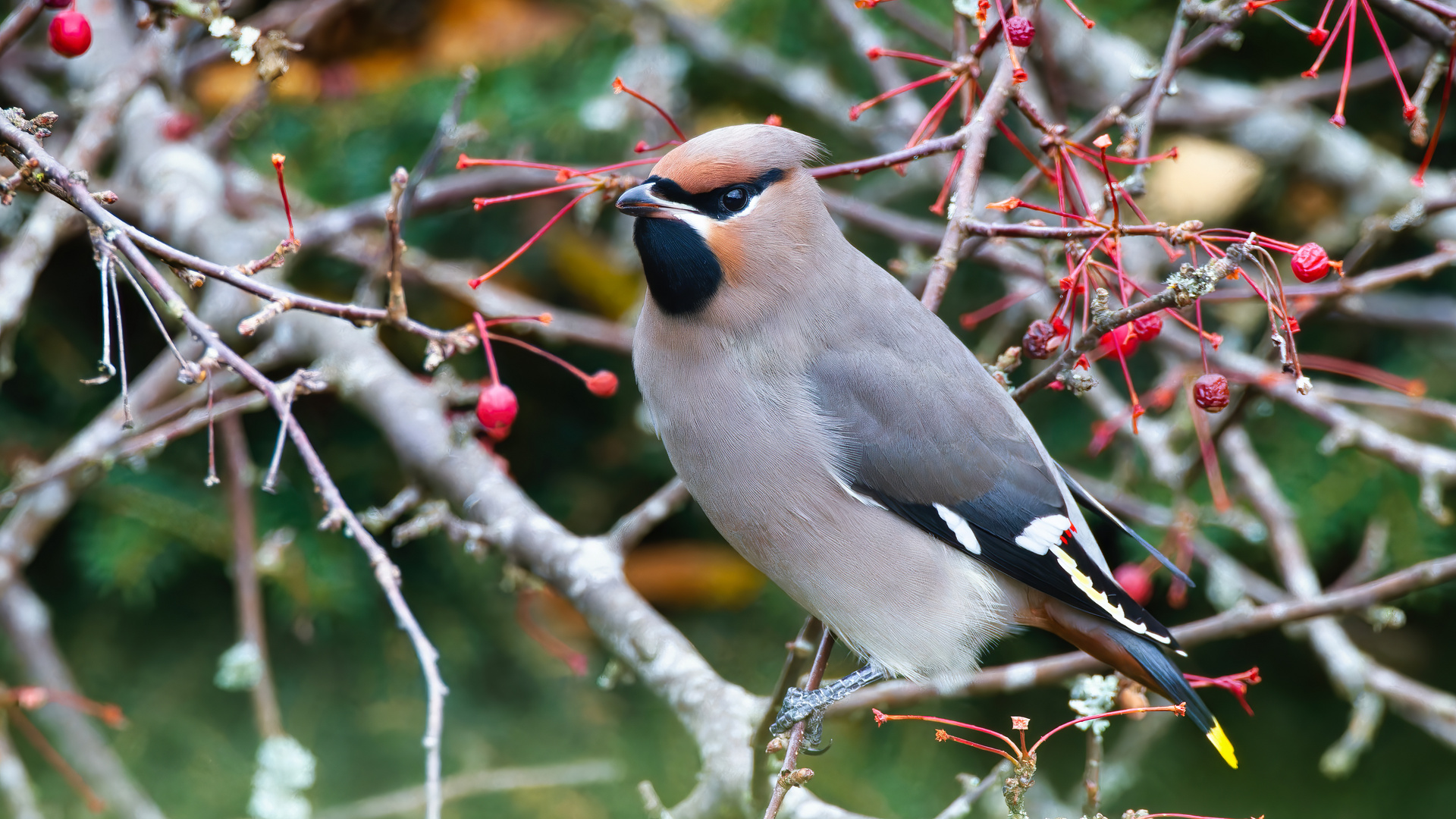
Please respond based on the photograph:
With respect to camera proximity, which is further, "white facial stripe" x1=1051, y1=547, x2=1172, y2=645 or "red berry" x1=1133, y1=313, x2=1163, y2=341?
"white facial stripe" x1=1051, y1=547, x2=1172, y2=645

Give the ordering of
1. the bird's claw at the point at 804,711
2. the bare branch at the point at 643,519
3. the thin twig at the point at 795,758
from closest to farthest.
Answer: the thin twig at the point at 795,758, the bird's claw at the point at 804,711, the bare branch at the point at 643,519

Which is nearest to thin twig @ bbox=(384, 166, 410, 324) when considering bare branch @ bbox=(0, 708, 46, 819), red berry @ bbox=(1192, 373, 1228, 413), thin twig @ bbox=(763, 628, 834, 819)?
thin twig @ bbox=(763, 628, 834, 819)

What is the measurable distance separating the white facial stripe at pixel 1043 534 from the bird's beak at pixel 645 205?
88 centimetres

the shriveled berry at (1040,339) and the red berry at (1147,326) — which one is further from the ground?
the red berry at (1147,326)

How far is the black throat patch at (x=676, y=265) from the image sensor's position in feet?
7.10

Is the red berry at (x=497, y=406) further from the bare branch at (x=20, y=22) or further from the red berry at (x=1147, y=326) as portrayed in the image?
the red berry at (x=1147, y=326)

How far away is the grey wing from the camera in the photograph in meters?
2.27

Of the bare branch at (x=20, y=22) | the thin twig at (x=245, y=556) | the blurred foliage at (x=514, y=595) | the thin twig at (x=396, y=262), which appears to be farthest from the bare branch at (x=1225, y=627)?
the bare branch at (x=20, y=22)

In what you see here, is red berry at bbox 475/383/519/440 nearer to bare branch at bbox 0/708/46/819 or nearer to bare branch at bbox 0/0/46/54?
bare branch at bbox 0/0/46/54

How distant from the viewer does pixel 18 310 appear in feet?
7.90

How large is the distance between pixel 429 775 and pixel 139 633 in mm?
2406

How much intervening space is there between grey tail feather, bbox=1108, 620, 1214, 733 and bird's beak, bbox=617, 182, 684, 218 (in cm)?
111

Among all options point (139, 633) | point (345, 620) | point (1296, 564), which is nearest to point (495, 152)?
point (345, 620)

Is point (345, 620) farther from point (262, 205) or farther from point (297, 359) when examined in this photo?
point (262, 205)
